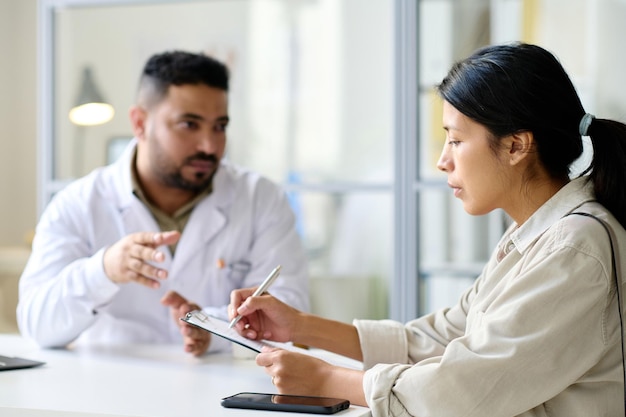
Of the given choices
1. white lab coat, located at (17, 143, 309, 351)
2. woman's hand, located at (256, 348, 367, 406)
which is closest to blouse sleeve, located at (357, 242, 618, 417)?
woman's hand, located at (256, 348, 367, 406)

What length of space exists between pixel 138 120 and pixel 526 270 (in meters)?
1.60

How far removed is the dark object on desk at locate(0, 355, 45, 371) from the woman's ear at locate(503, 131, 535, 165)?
3.33ft

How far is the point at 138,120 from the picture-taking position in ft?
8.87

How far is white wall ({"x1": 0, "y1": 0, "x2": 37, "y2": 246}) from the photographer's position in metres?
4.09

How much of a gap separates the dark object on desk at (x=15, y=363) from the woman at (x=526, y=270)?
54cm

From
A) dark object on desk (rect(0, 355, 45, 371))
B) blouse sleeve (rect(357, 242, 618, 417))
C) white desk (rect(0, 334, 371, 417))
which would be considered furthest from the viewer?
dark object on desk (rect(0, 355, 45, 371))

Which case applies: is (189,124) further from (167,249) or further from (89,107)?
(89,107)

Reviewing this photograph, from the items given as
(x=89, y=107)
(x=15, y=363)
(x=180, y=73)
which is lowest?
(x=15, y=363)

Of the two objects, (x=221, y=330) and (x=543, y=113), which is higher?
(x=543, y=113)

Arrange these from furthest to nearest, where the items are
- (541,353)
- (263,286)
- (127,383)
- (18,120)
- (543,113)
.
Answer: (18,120) < (263,286) < (127,383) < (543,113) < (541,353)

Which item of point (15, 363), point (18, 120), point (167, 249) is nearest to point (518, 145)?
point (15, 363)

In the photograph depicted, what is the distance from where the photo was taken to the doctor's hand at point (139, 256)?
1983 millimetres

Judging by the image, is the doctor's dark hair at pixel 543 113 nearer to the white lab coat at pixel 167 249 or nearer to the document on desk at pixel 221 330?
the document on desk at pixel 221 330

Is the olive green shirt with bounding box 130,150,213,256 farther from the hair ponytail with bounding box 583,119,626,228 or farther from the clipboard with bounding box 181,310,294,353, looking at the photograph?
the hair ponytail with bounding box 583,119,626,228
